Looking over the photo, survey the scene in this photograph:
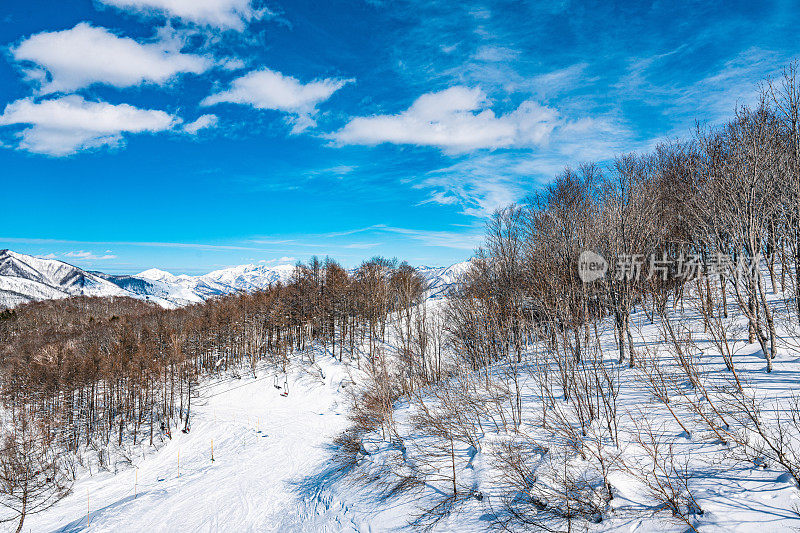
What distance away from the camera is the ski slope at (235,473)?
1906 centimetres

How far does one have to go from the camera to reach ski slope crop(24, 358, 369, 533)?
62.5 feet

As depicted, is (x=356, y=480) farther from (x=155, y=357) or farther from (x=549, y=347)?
(x=155, y=357)

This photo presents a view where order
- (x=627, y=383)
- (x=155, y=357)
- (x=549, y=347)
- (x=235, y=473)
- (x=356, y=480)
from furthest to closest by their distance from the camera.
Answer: (x=155, y=357) < (x=235, y=473) < (x=356, y=480) < (x=627, y=383) < (x=549, y=347)

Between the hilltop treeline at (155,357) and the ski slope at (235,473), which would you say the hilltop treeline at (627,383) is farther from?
the hilltop treeline at (155,357)

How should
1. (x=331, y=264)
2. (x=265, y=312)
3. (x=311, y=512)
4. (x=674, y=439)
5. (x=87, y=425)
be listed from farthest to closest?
(x=331, y=264) < (x=265, y=312) < (x=87, y=425) < (x=311, y=512) < (x=674, y=439)

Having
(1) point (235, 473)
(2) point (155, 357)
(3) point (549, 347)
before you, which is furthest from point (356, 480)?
(2) point (155, 357)

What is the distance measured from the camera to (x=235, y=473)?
87.9 ft

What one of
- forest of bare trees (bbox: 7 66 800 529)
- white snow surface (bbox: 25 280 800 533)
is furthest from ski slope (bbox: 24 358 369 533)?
forest of bare trees (bbox: 7 66 800 529)

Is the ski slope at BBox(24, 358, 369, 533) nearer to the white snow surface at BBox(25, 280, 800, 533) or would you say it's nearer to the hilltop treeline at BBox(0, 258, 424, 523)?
the white snow surface at BBox(25, 280, 800, 533)

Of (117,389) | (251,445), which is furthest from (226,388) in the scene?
(251,445)

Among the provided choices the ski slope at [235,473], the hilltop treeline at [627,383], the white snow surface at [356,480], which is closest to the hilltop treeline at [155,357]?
the ski slope at [235,473]

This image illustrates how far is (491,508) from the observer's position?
38.5 ft

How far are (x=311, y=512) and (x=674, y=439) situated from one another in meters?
17.1

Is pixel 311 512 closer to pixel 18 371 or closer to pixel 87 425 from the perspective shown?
pixel 87 425
